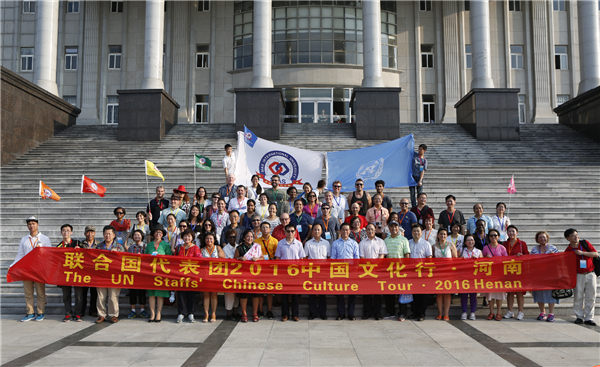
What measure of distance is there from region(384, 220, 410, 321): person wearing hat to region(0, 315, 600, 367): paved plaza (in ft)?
1.33

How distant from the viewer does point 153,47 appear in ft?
81.6

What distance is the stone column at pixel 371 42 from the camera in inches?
957

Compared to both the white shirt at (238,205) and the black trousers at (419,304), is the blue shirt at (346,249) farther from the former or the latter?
the white shirt at (238,205)

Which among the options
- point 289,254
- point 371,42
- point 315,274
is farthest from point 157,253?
point 371,42

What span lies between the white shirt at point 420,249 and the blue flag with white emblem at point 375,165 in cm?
395

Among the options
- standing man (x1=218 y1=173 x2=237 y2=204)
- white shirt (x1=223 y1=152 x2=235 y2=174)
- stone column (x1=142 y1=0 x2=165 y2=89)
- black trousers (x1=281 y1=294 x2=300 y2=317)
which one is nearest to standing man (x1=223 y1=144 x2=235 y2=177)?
white shirt (x1=223 y1=152 x2=235 y2=174)

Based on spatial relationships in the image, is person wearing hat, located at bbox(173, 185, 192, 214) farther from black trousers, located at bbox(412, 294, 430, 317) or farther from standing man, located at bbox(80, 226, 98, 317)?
black trousers, located at bbox(412, 294, 430, 317)

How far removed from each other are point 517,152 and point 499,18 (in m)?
19.4

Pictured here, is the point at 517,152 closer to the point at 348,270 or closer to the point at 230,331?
the point at 348,270

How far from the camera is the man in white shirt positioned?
8.68 meters

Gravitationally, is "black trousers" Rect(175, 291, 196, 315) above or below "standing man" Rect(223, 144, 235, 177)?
below

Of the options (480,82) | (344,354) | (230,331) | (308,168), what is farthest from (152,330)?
(480,82)

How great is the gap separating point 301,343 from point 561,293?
197 inches

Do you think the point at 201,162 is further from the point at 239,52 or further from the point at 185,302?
the point at 239,52
